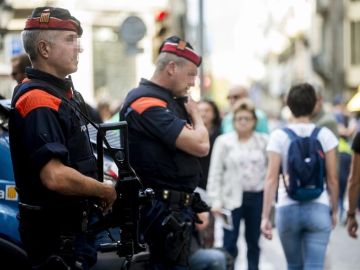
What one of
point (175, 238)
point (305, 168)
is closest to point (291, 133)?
point (305, 168)

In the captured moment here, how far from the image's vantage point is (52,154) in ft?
13.9

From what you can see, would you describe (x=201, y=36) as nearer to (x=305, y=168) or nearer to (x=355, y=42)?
(x=305, y=168)

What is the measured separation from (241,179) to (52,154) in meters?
5.18

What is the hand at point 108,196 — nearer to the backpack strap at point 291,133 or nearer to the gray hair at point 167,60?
the gray hair at point 167,60

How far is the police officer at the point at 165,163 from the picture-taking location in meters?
5.77

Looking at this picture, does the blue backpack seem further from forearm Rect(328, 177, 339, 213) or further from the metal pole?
the metal pole

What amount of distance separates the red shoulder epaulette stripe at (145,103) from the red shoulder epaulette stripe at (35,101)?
1477 mm

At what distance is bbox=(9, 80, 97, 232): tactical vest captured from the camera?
173 inches

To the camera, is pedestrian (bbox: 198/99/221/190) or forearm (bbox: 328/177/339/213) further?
pedestrian (bbox: 198/99/221/190)

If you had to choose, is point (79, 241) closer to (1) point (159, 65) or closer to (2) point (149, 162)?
(2) point (149, 162)

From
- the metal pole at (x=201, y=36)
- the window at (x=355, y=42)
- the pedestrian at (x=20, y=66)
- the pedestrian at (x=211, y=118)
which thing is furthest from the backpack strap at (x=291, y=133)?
the window at (x=355, y=42)

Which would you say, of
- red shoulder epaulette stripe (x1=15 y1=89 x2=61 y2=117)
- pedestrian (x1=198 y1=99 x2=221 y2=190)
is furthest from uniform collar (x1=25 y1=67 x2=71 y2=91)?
pedestrian (x1=198 y1=99 x2=221 y2=190)

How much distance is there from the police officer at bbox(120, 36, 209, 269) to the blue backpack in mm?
1149

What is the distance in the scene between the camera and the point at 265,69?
98.1m
